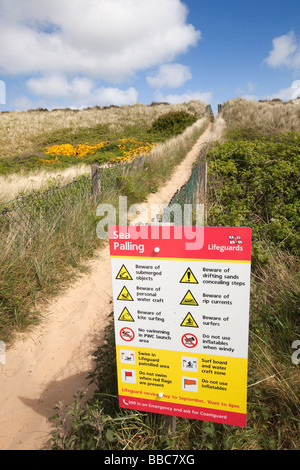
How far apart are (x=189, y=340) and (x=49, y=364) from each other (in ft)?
6.76

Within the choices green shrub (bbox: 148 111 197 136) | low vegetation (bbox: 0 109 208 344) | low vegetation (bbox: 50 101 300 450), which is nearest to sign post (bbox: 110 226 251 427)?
low vegetation (bbox: 50 101 300 450)

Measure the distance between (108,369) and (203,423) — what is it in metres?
0.90

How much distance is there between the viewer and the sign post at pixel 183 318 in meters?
1.63

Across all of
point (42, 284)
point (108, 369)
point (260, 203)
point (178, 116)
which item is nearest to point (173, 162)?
point (260, 203)

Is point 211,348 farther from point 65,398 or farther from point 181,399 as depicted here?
point 65,398

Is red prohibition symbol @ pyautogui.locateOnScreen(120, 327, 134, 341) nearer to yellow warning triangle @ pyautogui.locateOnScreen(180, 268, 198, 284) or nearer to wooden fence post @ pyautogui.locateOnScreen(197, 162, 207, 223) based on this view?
yellow warning triangle @ pyautogui.locateOnScreen(180, 268, 198, 284)

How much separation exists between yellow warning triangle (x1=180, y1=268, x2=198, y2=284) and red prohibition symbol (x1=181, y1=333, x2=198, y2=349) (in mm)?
318

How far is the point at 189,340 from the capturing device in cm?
174

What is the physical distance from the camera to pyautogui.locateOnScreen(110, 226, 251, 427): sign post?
1.63 meters

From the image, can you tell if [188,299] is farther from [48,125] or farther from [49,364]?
[48,125]

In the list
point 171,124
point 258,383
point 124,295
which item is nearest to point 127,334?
point 124,295

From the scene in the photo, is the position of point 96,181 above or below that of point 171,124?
below

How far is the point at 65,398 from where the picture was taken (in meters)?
2.71

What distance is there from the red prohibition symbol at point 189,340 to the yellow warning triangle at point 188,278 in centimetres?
32
